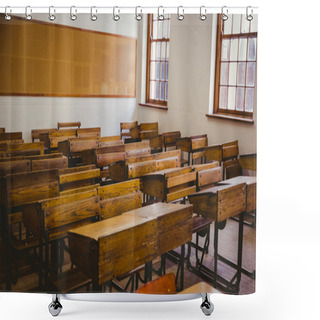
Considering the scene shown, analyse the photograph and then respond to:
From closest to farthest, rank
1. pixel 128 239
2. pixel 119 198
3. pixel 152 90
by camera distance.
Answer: pixel 128 239 < pixel 119 198 < pixel 152 90

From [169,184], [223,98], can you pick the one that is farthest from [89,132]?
[223,98]

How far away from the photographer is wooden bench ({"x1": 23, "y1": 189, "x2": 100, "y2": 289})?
201 centimetres

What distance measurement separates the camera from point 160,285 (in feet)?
6.86

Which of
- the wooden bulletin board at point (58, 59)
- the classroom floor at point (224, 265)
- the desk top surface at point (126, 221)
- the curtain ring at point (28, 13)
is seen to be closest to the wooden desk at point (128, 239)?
the desk top surface at point (126, 221)

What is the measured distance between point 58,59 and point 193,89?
671 millimetres

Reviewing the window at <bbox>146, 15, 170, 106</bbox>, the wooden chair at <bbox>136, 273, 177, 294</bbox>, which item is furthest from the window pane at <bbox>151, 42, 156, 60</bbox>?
the wooden chair at <bbox>136, 273, 177, 294</bbox>

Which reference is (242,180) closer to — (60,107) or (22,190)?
(60,107)

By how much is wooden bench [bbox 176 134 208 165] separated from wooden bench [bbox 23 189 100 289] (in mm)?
508

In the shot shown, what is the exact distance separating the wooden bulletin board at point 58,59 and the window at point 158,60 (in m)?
0.12
